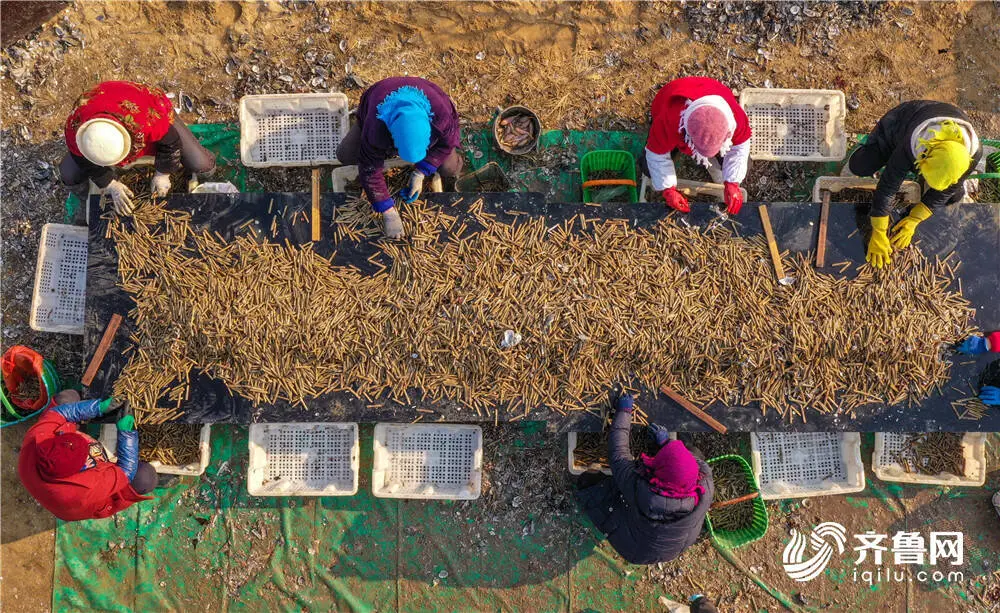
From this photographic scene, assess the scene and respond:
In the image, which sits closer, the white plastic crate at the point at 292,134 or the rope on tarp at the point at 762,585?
the white plastic crate at the point at 292,134

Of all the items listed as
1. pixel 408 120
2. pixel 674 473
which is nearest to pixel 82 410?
pixel 408 120

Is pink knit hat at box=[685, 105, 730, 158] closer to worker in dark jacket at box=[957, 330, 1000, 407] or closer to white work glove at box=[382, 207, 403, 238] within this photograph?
white work glove at box=[382, 207, 403, 238]

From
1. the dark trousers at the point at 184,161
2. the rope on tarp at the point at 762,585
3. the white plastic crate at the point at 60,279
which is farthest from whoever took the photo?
the rope on tarp at the point at 762,585

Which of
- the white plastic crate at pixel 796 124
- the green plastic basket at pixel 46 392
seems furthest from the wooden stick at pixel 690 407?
the green plastic basket at pixel 46 392

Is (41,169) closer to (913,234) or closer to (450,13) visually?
(450,13)

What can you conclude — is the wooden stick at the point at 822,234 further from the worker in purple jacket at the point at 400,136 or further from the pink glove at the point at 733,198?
the worker in purple jacket at the point at 400,136

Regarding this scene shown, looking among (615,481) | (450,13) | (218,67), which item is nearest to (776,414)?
(615,481)

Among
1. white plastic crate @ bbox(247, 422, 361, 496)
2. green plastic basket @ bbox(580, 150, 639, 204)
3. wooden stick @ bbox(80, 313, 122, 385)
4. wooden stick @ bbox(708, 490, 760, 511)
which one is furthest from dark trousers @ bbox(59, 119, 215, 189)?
wooden stick @ bbox(708, 490, 760, 511)
